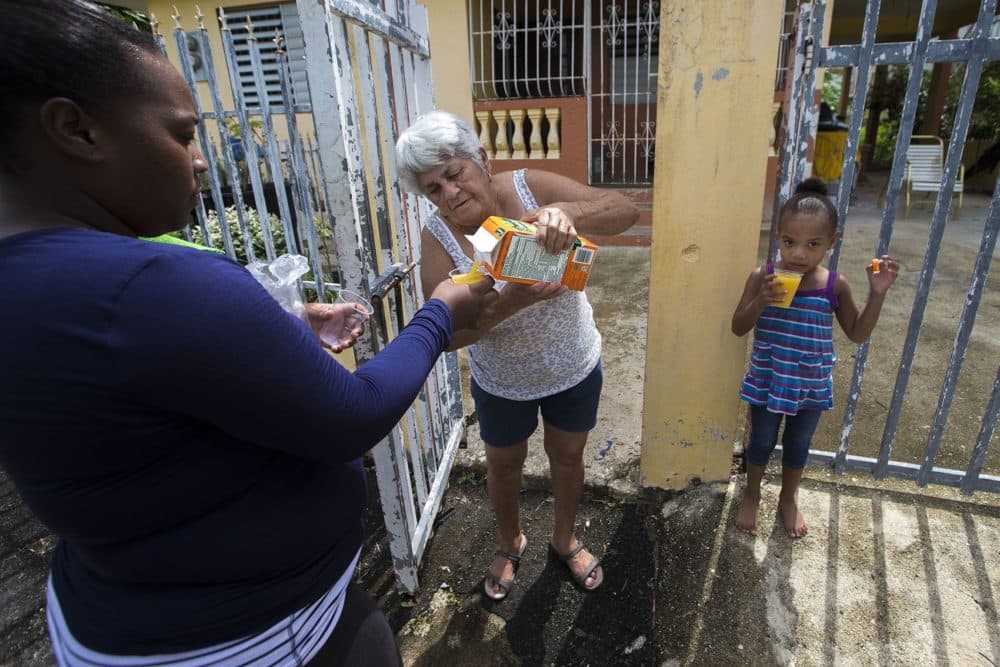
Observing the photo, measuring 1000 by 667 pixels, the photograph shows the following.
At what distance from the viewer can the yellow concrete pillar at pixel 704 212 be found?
6.17 feet

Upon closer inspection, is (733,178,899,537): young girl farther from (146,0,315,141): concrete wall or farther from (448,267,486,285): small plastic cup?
(146,0,315,141): concrete wall

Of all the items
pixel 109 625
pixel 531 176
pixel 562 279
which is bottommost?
pixel 109 625

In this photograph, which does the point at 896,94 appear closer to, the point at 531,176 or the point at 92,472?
the point at 531,176

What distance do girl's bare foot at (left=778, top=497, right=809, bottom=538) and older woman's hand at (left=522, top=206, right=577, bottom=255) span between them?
1.53 m

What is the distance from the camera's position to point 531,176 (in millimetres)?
1816

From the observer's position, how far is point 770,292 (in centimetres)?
188

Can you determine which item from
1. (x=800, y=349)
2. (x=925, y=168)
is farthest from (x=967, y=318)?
(x=925, y=168)

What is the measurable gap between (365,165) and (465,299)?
711 millimetres

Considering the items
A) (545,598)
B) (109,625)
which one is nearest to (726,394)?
(545,598)

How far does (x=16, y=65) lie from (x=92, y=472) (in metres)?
0.48

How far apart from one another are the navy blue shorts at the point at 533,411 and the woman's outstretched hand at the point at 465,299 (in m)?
0.63

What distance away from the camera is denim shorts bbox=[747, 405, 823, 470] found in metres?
2.10

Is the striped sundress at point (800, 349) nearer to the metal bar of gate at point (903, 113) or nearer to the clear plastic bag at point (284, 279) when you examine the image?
the metal bar of gate at point (903, 113)

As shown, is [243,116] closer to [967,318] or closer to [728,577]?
[728,577]
